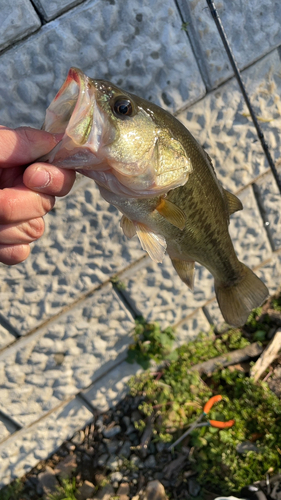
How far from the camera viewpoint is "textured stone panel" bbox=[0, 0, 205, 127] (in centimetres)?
203

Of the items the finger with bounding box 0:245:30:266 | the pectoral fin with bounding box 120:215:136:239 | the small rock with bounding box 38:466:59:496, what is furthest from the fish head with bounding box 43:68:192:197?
the small rock with bounding box 38:466:59:496

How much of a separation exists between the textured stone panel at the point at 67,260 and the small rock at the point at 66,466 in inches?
53.0

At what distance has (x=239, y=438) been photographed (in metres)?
3.03

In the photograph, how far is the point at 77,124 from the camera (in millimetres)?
1244

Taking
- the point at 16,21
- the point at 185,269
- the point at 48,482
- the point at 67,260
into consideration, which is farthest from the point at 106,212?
the point at 48,482

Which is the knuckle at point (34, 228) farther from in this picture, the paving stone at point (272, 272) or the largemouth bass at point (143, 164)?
the paving stone at point (272, 272)

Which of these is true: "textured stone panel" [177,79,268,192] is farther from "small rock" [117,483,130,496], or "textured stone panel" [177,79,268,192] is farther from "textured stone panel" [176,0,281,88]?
"small rock" [117,483,130,496]

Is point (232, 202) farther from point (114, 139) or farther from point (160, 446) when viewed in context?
point (160, 446)

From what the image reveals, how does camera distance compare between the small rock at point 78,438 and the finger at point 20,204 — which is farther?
the small rock at point 78,438

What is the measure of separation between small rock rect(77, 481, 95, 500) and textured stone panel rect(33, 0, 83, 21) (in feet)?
10.5

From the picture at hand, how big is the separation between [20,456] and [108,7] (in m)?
3.17

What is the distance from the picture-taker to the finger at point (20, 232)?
1565mm

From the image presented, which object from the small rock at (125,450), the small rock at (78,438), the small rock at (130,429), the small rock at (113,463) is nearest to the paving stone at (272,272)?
the small rock at (130,429)

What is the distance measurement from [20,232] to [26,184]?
0.77 feet
